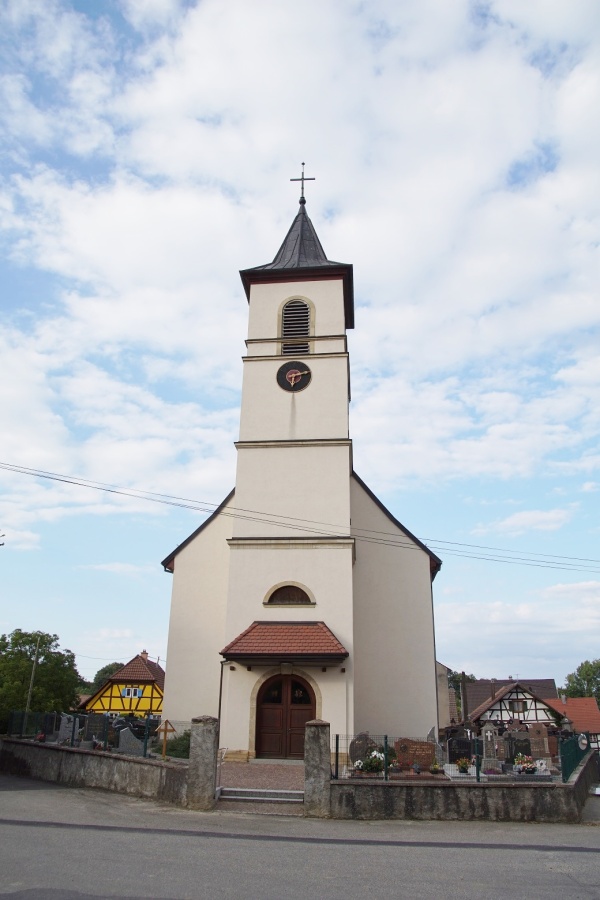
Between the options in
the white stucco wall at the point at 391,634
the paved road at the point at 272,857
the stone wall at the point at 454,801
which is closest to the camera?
the paved road at the point at 272,857

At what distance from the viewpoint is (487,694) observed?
55.4m

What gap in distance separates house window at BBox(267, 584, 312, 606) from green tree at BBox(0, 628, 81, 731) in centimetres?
3256

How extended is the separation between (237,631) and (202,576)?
10.9 feet

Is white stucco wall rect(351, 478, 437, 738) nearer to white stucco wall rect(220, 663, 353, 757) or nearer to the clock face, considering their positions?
white stucco wall rect(220, 663, 353, 757)

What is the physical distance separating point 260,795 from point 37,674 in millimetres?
39991

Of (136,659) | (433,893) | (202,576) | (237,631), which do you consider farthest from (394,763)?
(136,659)

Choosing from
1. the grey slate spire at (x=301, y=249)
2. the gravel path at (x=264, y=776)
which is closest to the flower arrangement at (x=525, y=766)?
the gravel path at (x=264, y=776)

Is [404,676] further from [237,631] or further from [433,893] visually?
[433,893]

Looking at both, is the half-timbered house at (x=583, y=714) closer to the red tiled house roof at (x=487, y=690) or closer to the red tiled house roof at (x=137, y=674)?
the red tiled house roof at (x=487, y=690)

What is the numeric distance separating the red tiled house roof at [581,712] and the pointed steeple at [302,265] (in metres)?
35.4

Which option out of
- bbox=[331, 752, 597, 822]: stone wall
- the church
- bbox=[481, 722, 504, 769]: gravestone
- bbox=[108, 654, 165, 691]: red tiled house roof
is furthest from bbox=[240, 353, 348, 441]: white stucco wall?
bbox=[108, 654, 165, 691]: red tiled house roof

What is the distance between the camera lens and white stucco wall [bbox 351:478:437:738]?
20125 millimetres

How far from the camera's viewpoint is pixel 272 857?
808 centimetres

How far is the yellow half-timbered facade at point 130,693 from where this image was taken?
34.4 m
